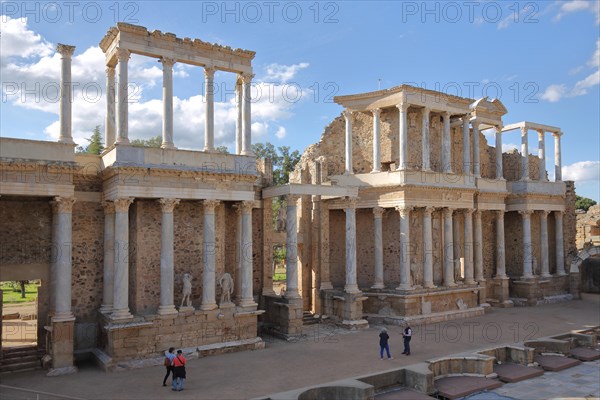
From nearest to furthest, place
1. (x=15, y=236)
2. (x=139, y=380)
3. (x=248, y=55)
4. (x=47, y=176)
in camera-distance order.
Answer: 1. (x=139, y=380)
2. (x=47, y=176)
3. (x=15, y=236)
4. (x=248, y=55)

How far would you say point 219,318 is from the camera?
1775 centimetres

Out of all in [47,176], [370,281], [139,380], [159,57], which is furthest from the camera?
[370,281]

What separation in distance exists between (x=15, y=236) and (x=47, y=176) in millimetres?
2696

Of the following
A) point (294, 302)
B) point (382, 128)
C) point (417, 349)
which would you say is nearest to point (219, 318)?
point (294, 302)

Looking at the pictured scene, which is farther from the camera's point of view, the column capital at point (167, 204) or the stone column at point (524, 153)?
the stone column at point (524, 153)

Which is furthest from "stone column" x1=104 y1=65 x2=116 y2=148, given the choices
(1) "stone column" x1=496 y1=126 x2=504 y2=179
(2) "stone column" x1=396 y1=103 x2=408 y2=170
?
(1) "stone column" x1=496 y1=126 x2=504 y2=179

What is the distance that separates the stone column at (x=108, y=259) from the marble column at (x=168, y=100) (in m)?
2.97

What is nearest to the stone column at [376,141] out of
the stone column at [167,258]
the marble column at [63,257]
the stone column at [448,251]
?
the stone column at [448,251]

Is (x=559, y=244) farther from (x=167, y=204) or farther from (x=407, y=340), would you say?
(x=167, y=204)

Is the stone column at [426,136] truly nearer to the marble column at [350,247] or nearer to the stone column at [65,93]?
the marble column at [350,247]

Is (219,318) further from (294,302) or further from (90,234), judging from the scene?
(90,234)

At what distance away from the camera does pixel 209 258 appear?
698 inches

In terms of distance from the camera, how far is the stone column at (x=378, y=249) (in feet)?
76.7

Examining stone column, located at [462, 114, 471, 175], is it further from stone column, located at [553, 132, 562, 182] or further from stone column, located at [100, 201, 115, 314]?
stone column, located at [100, 201, 115, 314]
